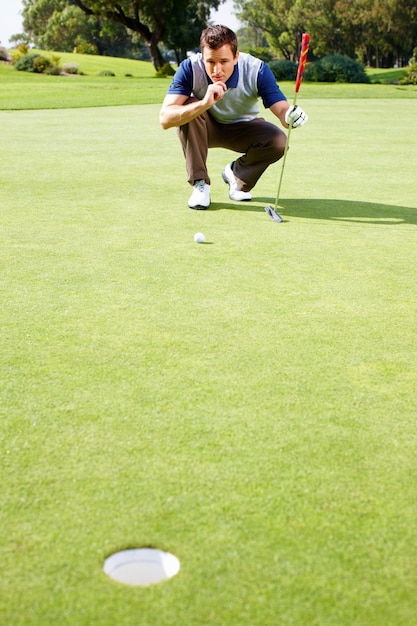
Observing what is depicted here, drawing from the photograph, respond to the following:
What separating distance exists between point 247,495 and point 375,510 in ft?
1.03

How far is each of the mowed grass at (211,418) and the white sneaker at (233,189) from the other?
0.90 meters

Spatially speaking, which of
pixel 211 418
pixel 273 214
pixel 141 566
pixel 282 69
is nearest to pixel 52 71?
pixel 282 69

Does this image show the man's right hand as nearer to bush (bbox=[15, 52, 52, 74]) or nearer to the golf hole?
the golf hole

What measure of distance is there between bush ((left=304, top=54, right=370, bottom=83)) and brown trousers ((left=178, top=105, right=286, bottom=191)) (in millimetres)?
30381

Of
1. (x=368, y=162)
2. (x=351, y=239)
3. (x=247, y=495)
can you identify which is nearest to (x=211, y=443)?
(x=247, y=495)

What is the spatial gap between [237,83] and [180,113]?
63 centimetres

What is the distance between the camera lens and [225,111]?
19.9 ft

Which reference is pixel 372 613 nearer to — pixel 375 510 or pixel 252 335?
pixel 375 510

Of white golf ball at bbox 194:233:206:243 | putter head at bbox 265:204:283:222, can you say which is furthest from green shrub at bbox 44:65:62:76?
white golf ball at bbox 194:233:206:243

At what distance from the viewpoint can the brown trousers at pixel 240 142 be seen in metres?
5.89

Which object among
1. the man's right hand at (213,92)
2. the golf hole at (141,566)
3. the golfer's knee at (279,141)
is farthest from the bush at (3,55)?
the golf hole at (141,566)

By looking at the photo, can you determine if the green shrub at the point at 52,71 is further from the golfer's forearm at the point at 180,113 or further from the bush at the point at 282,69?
the golfer's forearm at the point at 180,113

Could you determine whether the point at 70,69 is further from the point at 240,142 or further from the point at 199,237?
the point at 199,237

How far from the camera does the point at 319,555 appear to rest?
166 cm
